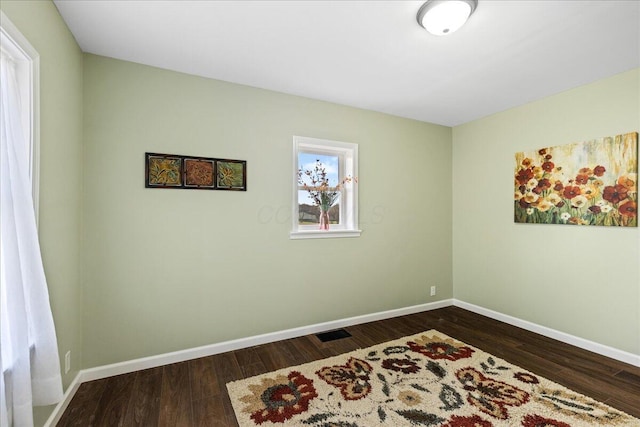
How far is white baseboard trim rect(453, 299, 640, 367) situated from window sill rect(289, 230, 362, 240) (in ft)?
6.43

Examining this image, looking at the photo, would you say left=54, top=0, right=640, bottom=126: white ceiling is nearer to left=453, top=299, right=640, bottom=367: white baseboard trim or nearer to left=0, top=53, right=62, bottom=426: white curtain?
left=0, top=53, right=62, bottom=426: white curtain

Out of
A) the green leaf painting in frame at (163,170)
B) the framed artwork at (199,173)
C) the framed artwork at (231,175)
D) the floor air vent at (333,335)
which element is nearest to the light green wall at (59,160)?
the green leaf painting in frame at (163,170)

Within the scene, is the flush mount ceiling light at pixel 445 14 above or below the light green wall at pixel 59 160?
above

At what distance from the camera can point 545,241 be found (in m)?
3.08

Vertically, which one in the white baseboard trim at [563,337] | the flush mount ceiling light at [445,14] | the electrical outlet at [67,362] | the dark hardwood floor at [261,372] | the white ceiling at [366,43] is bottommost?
the dark hardwood floor at [261,372]

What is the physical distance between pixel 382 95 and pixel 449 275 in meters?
2.65

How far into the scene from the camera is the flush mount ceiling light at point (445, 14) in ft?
5.49

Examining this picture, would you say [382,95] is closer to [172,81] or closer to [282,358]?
[172,81]

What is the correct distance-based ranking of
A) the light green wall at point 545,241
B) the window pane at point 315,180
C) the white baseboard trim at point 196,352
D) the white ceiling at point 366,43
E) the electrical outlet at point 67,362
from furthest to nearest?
the window pane at point 315,180
the light green wall at point 545,241
the white baseboard trim at point 196,352
the electrical outlet at point 67,362
the white ceiling at point 366,43

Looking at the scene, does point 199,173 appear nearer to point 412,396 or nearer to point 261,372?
Answer: point 261,372

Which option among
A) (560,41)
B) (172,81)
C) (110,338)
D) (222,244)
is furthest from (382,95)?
(110,338)

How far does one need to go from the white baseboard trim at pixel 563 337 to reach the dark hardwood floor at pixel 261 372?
8cm

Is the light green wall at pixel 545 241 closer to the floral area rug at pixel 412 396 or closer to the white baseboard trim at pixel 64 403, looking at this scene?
the floral area rug at pixel 412 396

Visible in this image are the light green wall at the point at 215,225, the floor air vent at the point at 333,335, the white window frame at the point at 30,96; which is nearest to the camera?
the white window frame at the point at 30,96
